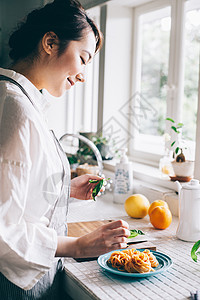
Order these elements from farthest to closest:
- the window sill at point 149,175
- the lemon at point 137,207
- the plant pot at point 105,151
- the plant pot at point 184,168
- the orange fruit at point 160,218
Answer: the plant pot at point 105,151 → the window sill at point 149,175 → the plant pot at point 184,168 → the lemon at point 137,207 → the orange fruit at point 160,218

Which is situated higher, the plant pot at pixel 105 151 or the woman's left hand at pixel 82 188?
the plant pot at pixel 105 151

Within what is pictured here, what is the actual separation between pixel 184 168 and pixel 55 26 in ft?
3.18

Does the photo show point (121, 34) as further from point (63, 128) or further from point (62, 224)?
point (62, 224)

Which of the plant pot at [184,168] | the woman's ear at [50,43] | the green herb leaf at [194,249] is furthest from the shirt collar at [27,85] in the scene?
the plant pot at [184,168]

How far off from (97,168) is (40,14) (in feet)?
3.54

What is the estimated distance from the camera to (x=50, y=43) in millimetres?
1073

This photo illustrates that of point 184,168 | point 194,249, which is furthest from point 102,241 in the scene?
point 184,168

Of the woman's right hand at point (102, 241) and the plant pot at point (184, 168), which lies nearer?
the woman's right hand at point (102, 241)

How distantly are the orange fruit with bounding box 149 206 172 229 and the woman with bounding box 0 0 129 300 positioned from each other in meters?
0.45

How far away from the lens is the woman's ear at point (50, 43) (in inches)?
42.2

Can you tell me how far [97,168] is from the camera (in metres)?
2.09

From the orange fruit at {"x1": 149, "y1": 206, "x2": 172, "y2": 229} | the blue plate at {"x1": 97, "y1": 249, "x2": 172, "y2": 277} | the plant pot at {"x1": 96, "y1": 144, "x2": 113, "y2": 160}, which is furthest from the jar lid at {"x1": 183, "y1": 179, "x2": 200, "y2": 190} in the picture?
the plant pot at {"x1": 96, "y1": 144, "x2": 113, "y2": 160}

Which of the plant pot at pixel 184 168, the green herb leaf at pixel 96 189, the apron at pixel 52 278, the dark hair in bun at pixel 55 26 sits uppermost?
the dark hair in bun at pixel 55 26

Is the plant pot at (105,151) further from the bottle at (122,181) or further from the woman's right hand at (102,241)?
the woman's right hand at (102,241)
